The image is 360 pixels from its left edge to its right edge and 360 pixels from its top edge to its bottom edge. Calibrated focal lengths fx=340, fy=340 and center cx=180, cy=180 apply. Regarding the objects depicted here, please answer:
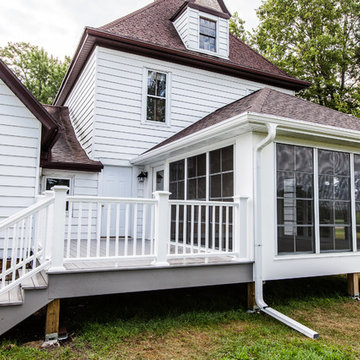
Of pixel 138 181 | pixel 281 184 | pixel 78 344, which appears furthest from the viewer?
pixel 138 181

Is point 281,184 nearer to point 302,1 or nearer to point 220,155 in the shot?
point 220,155

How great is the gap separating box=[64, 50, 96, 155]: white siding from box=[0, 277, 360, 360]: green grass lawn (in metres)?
4.41

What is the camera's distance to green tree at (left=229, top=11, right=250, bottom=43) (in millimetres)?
18875

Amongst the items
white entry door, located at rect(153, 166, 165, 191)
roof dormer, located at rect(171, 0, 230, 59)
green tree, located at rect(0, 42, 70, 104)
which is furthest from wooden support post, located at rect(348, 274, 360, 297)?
green tree, located at rect(0, 42, 70, 104)

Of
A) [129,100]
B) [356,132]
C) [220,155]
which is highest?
[129,100]

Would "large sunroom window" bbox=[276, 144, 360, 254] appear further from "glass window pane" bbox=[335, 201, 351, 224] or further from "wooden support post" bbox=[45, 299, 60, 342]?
"wooden support post" bbox=[45, 299, 60, 342]

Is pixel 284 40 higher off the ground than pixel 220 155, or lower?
higher

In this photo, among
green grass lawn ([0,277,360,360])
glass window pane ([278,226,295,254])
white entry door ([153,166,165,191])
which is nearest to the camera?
green grass lawn ([0,277,360,360])

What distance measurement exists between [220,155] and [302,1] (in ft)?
49.2

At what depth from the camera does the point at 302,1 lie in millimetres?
16969

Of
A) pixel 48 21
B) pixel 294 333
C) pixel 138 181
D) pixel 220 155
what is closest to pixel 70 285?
pixel 294 333

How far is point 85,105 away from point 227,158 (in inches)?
192

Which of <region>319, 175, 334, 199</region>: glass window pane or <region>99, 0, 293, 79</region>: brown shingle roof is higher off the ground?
<region>99, 0, 293, 79</region>: brown shingle roof

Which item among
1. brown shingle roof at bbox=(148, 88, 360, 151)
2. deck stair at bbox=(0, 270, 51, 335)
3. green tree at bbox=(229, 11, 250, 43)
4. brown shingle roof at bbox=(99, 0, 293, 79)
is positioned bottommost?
deck stair at bbox=(0, 270, 51, 335)
